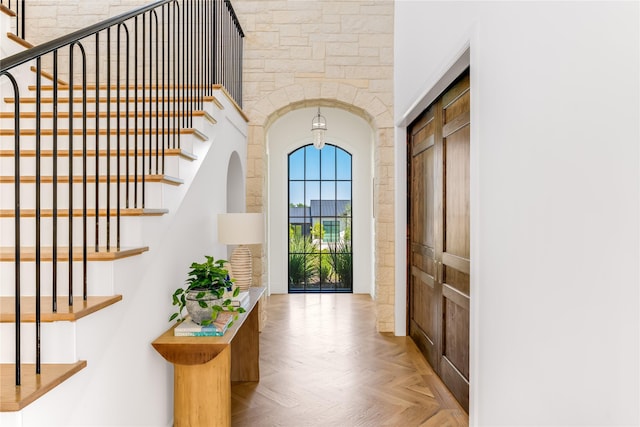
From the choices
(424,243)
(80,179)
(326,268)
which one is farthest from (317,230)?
(80,179)

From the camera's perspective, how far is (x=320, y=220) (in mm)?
6883

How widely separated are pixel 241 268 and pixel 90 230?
128 cm

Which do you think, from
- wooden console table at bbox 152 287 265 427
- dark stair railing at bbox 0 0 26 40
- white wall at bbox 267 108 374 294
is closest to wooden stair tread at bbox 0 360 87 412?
wooden console table at bbox 152 287 265 427

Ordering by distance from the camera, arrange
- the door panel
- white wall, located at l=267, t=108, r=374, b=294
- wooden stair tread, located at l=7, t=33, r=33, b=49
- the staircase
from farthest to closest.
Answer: white wall, located at l=267, t=108, r=374, b=294 → the door panel → wooden stair tread, located at l=7, t=33, r=33, b=49 → the staircase

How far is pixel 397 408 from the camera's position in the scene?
8.79 feet

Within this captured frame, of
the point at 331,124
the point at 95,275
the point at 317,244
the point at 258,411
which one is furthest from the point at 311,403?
the point at 331,124

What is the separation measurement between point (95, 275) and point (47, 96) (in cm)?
212

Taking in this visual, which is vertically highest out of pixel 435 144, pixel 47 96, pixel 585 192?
pixel 47 96

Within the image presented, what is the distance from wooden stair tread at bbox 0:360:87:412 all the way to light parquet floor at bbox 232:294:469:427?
134 centimetres

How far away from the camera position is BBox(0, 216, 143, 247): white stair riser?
6.27ft

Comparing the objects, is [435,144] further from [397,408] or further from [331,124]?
[331,124]

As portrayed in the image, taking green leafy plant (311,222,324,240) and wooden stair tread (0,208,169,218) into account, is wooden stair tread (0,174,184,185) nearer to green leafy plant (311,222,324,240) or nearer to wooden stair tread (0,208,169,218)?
wooden stair tread (0,208,169,218)

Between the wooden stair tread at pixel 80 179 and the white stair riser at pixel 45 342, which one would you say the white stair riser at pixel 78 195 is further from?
the white stair riser at pixel 45 342

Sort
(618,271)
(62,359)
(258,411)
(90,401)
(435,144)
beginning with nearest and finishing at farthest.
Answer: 1. (618,271)
2. (62,359)
3. (90,401)
4. (258,411)
5. (435,144)
